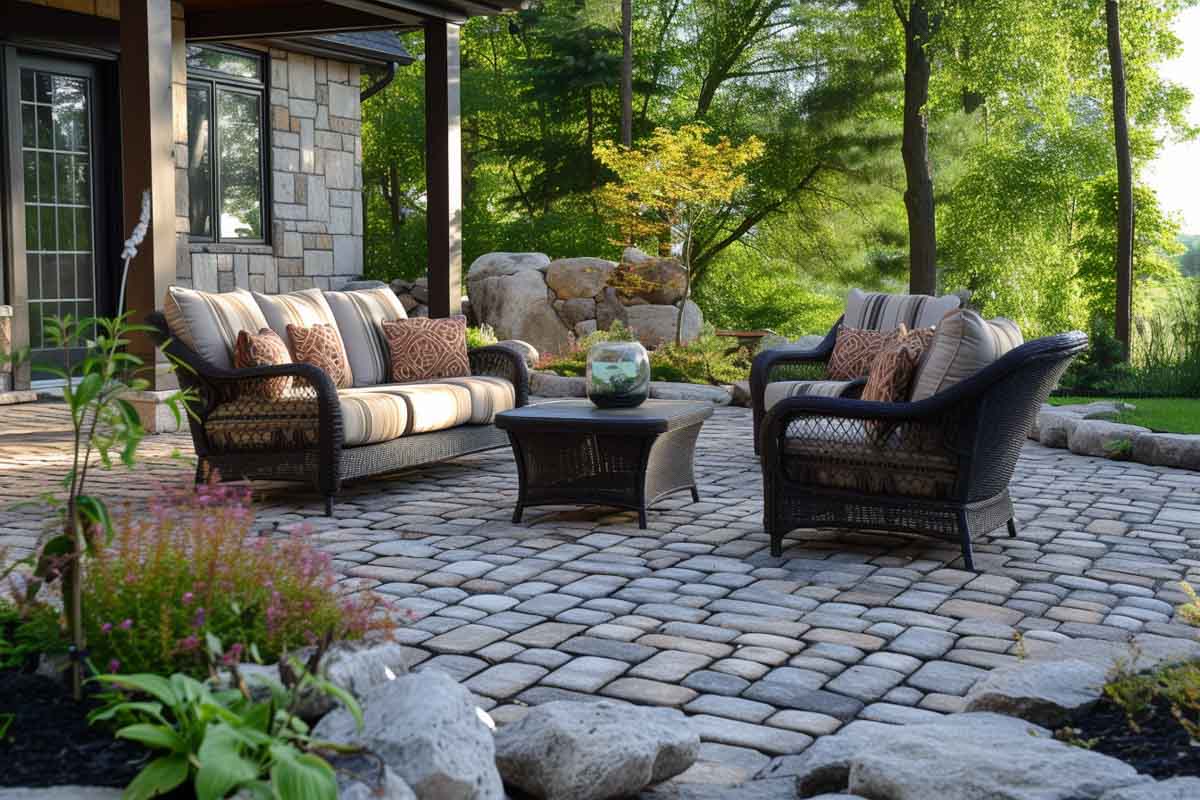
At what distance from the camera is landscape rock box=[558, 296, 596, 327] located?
1362cm

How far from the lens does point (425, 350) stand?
22.7 feet

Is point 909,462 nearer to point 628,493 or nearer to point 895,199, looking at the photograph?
point 628,493

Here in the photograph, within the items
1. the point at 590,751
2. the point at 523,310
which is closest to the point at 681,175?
the point at 523,310

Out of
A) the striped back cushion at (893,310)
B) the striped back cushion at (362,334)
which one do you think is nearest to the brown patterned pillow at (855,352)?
the striped back cushion at (893,310)

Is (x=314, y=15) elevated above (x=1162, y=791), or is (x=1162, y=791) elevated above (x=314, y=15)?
(x=314, y=15)

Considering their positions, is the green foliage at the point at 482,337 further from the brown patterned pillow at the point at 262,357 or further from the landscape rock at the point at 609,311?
the brown patterned pillow at the point at 262,357

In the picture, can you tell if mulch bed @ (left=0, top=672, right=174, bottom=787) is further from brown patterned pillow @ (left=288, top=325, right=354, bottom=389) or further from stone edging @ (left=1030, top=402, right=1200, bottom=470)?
stone edging @ (left=1030, top=402, right=1200, bottom=470)

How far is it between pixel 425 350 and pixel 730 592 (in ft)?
10.4

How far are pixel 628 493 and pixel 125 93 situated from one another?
4223 millimetres

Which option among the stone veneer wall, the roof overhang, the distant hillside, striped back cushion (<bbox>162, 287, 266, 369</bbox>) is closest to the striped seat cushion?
striped back cushion (<bbox>162, 287, 266, 369</bbox>)

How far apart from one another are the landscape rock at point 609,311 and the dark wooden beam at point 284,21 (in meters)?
4.81

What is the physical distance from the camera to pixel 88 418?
867 centimetres

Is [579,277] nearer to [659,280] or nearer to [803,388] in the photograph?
[659,280]

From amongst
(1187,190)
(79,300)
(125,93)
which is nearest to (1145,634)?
(125,93)
